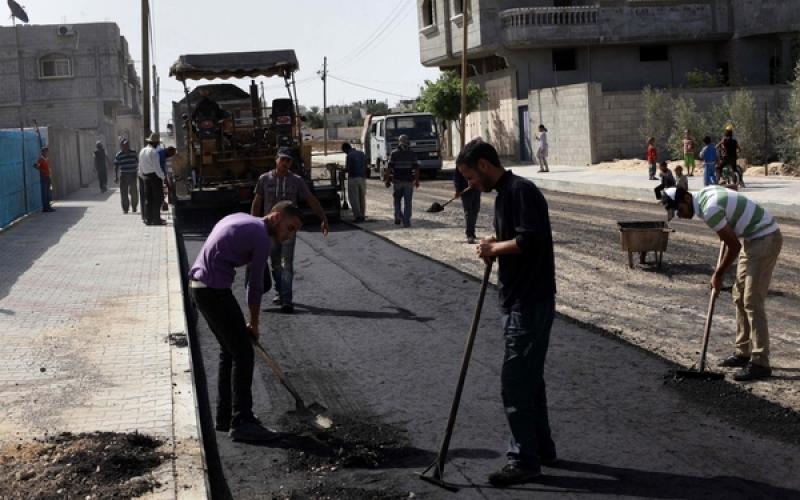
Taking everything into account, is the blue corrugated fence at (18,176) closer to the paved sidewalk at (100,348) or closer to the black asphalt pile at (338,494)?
the paved sidewalk at (100,348)

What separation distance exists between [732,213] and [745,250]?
0.43 m

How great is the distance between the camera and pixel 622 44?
46.3m

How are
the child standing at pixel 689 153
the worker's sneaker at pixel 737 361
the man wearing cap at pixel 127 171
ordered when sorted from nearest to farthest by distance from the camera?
the worker's sneaker at pixel 737 361 → the man wearing cap at pixel 127 171 → the child standing at pixel 689 153

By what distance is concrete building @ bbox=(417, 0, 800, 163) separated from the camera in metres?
44.8

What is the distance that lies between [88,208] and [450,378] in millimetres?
21374

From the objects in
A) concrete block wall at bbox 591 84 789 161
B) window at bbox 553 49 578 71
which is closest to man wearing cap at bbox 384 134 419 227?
concrete block wall at bbox 591 84 789 161

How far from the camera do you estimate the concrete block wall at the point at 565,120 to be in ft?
130

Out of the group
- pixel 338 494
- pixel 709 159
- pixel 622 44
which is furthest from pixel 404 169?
pixel 622 44

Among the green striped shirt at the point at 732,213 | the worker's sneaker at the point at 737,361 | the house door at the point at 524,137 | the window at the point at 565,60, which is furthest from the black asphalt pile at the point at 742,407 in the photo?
the window at the point at 565,60

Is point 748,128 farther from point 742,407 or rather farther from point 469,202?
point 742,407

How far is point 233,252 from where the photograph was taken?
6.89 m

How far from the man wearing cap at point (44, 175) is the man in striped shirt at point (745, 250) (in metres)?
20.3

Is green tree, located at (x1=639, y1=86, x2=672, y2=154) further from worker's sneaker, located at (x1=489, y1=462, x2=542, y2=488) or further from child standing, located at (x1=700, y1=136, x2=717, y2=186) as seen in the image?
worker's sneaker, located at (x1=489, y1=462, x2=542, y2=488)

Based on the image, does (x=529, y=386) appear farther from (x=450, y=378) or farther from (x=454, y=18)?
(x=454, y=18)
